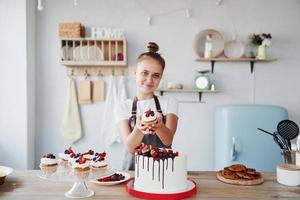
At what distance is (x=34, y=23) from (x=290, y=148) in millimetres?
2652

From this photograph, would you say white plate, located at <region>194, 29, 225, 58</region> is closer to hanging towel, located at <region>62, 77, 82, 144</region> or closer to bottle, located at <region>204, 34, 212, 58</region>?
bottle, located at <region>204, 34, 212, 58</region>

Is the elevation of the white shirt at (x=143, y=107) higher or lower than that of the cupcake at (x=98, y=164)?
higher

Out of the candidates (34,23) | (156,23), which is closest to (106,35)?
(156,23)

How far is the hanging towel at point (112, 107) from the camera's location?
3271 mm

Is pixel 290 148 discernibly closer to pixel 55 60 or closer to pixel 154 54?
pixel 154 54

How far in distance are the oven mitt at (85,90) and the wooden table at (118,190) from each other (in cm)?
166

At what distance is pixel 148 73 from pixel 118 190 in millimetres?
648

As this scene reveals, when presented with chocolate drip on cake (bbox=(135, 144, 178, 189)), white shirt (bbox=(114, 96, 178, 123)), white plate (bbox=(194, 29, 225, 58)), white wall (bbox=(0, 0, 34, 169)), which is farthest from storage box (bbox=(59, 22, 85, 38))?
chocolate drip on cake (bbox=(135, 144, 178, 189))

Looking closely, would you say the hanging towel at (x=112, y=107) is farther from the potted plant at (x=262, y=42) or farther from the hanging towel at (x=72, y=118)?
the potted plant at (x=262, y=42)

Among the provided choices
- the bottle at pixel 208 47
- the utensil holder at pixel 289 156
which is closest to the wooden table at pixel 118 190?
the utensil holder at pixel 289 156

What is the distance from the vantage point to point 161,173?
1411 millimetres

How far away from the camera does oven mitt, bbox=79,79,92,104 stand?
3.28 m

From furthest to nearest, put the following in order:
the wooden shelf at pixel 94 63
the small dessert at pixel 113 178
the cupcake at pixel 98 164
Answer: the wooden shelf at pixel 94 63 → the small dessert at pixel 113 178 → the cupcake at pixel 98 164

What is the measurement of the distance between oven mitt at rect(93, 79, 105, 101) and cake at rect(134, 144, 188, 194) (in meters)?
1.93
